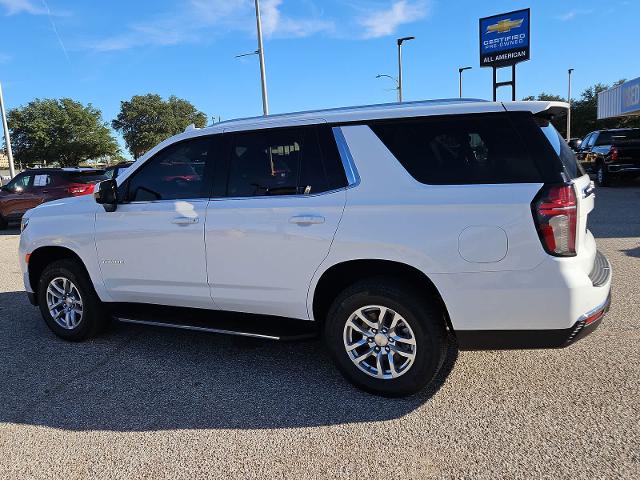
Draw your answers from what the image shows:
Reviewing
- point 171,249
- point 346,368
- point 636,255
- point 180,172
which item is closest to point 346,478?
point 346,368

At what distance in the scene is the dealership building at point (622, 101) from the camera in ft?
84.6

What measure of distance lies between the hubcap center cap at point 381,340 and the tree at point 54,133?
172 ft

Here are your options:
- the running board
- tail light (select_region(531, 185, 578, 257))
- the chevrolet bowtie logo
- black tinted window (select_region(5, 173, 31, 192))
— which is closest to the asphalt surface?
the running board

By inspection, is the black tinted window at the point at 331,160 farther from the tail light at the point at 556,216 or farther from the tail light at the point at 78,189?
the tail light at the point at 78,189

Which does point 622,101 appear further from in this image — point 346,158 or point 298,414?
point 298,414

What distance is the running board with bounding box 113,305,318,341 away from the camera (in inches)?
146

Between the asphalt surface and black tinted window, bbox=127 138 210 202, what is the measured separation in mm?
1394

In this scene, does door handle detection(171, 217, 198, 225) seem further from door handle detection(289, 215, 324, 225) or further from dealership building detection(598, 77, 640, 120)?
dealership building detection(598, 77, 640, 120)

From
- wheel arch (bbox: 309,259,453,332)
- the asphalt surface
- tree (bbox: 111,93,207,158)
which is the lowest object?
the asphalt surface

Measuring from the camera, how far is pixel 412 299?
3287 mm

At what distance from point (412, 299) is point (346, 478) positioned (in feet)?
3.75

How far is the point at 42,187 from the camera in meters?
13.3

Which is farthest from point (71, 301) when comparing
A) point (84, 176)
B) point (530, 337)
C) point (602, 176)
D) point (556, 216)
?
point (602, 176)

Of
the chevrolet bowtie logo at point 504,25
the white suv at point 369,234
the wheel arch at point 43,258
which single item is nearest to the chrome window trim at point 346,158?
the white suv at point 369,234
